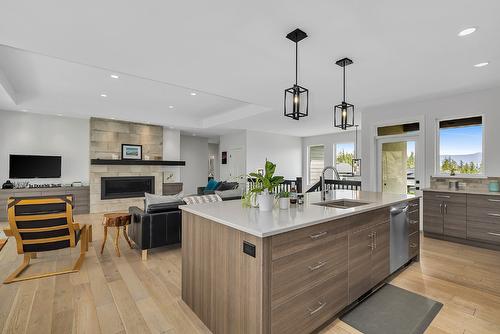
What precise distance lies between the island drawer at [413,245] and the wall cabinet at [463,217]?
143 cm

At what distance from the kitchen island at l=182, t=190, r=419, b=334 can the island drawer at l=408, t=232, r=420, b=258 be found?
101 cm

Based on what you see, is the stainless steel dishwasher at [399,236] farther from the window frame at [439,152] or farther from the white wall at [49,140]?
the white wall at [49,140]

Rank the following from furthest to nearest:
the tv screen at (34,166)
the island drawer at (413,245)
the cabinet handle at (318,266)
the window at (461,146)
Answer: the tv screen at (34,166)
the window at (461,146)
the island drawer at (413,245)
the cabinet handle at (318,266)

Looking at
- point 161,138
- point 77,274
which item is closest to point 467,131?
point 77,274

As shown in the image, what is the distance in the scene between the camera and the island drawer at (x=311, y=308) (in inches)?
59.0

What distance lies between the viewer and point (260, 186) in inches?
83.7

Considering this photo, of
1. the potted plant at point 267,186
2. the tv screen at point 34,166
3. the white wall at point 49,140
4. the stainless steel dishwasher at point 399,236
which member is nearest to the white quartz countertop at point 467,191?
the stainless steel dishwasher at point 399,236

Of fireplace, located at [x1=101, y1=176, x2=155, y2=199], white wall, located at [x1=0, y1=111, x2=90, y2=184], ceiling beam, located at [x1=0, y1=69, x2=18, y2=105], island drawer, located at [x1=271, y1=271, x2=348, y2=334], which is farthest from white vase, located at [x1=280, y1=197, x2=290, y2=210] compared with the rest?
white wall, located at [x1=0, y1=111, x2=90, y2=184]

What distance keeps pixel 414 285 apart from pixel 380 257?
1.97 feet

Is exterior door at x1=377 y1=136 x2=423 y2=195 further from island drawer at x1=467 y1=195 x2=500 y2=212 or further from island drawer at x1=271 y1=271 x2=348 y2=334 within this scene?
island drawer at x1=271 y1=271 x2=348 y2=334

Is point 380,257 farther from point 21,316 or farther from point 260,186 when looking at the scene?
point 21,316

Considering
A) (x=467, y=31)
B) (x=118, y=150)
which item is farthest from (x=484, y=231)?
(x=118, y=150)

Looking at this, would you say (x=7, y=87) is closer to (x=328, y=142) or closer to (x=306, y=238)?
(x=306, y=238)

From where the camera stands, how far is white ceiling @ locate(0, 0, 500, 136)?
2092mm
